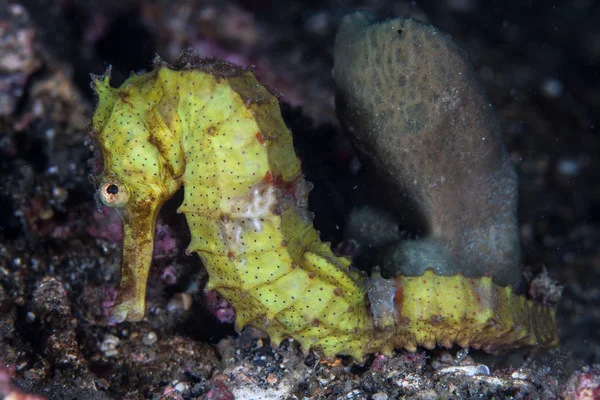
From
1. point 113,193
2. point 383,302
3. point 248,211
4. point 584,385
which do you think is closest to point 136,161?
point 113,193

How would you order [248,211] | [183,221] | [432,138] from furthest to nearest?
[183,221]
[432,138]
[248,211]

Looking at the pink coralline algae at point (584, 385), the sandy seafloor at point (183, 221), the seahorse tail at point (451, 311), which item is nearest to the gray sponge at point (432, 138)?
the seahorse tail at point (451, 311)

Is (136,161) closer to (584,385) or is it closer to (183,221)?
(183,221)

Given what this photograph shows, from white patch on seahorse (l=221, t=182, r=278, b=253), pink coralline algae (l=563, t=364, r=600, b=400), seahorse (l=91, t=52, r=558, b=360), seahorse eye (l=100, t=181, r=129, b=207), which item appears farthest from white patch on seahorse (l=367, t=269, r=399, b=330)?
seahorse eye (l=100, t=181, r=129, b=207)

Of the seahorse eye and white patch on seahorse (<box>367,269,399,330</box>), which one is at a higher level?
white patch on seahorse (<box>367,269,399,330</box>)

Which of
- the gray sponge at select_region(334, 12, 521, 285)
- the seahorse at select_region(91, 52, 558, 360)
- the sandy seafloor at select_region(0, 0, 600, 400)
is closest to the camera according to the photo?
the seahorse at select_region(91, 52, 558, 360)

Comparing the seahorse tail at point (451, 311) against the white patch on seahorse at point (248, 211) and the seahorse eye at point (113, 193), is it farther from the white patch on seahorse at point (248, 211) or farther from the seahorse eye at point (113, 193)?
the seahorse eye at point (113, 193)

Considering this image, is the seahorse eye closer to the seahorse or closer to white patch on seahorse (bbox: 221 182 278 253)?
the seahorse
